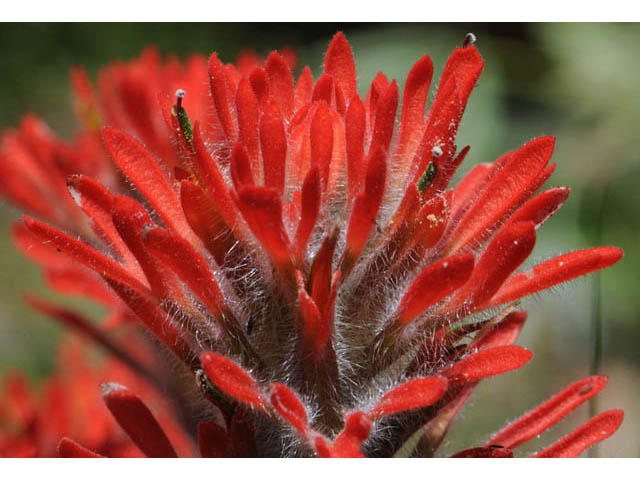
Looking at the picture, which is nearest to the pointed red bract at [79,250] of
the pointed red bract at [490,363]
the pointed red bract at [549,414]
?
the pointed red bract at [490,363]

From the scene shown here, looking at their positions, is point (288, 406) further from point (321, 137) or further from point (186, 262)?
point (321, 137)

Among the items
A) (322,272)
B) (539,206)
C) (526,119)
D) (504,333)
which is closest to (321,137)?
(322,272)

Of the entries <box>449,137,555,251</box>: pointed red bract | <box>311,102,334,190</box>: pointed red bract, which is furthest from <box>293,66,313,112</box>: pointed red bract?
<box>449,137,555,251</box>: pointed red bract

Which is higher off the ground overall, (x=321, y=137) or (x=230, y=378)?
(x=321, y=137)

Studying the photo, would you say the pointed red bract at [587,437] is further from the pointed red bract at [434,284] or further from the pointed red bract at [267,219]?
the pointed red bract at [267,219]
